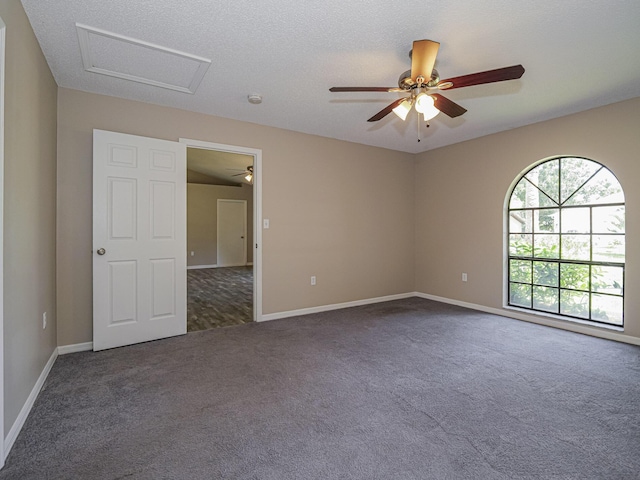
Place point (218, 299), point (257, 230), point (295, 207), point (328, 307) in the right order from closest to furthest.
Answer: point (257, 230) → point (295, 207) → point (328, 307) → point (218, 299)

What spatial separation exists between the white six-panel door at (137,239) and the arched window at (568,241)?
422 centimetres

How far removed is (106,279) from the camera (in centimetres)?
305

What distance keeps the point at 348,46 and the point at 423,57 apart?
0.56 m

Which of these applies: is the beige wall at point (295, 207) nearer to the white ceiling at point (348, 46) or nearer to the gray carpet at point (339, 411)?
the white ceiling at point (348, 46)

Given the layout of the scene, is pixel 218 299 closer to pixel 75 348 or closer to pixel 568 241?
pixel 75 348

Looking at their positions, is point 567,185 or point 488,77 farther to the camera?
point 567,185

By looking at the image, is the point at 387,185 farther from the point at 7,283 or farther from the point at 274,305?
the point at 7,283

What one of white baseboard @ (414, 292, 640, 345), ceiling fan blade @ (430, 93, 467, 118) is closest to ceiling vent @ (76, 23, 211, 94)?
ceiling fan blade @ (430, 93, 467, 118)

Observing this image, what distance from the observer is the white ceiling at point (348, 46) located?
1.96 metres

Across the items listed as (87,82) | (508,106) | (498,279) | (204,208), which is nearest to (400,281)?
(498,279)

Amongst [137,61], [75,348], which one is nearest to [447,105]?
[137,61]

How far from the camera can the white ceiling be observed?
1.96 metres

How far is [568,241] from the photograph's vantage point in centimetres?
382

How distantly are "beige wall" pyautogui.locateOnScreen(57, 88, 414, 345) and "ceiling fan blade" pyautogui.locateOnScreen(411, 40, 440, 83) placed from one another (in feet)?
7.53
